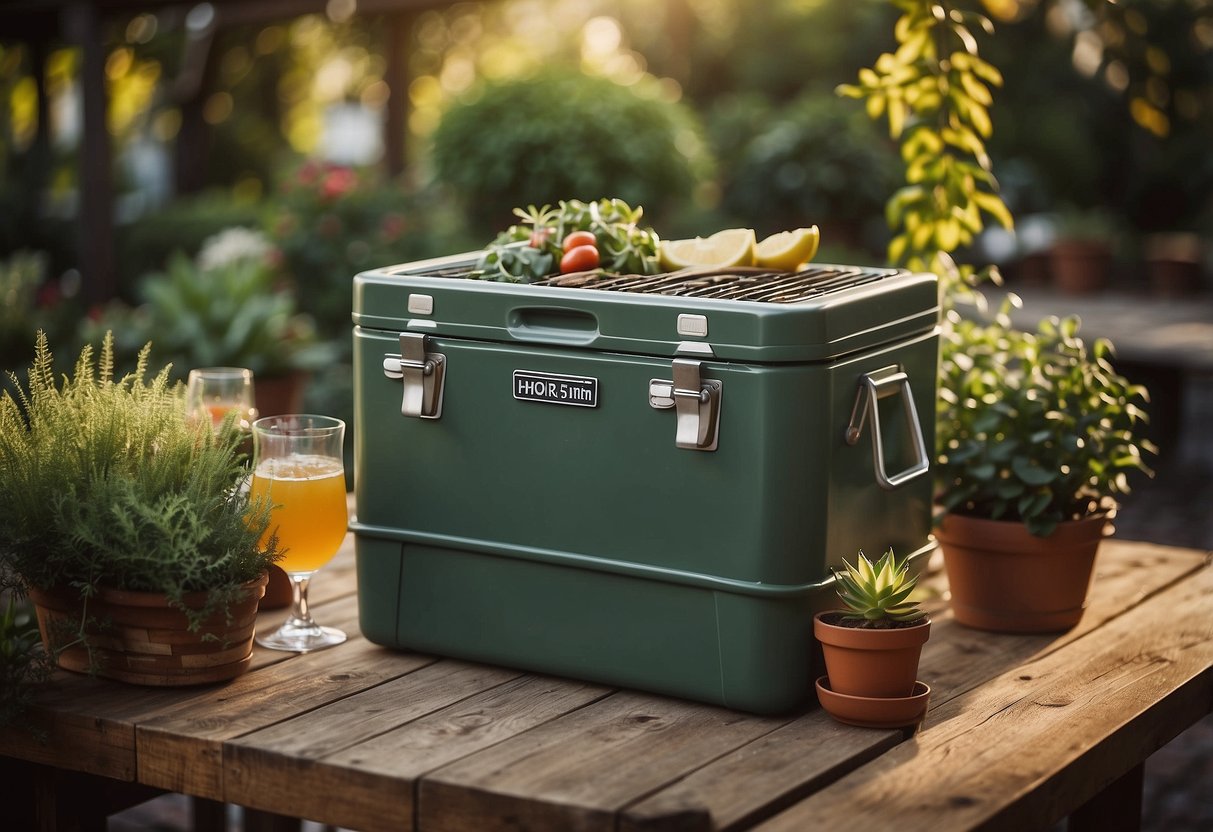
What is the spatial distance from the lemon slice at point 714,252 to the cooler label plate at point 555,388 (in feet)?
1.46

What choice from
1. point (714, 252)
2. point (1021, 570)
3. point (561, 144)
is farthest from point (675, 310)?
point (561, 144)

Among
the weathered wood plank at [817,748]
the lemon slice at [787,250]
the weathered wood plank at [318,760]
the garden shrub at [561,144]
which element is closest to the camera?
the weathered wood plank at [817,748]

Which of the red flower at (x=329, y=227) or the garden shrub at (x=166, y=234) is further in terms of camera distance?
the garden shrub at (x=166, y=234)

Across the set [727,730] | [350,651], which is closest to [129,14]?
[350,651]

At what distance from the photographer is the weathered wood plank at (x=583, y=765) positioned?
5.48 ft

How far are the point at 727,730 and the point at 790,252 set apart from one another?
0.82 metres

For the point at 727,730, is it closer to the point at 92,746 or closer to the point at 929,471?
the point at 929,471

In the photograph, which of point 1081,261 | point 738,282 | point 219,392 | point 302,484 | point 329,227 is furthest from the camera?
point 1081,261

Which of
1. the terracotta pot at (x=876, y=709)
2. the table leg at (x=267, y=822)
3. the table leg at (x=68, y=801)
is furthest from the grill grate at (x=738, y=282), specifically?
the table leg at (x=267, y=822)

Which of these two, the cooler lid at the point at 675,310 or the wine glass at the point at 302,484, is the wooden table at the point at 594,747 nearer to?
the wine glass at the point at 302,484

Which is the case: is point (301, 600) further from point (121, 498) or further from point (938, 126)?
point (938, 126)

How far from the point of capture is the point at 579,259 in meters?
2.25

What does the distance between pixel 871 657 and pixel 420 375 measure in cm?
76

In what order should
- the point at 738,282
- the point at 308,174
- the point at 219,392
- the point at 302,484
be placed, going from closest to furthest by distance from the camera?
A: the point at 302,484 → the point at 738,282 → the point at 219,392 → the point at 308,174
